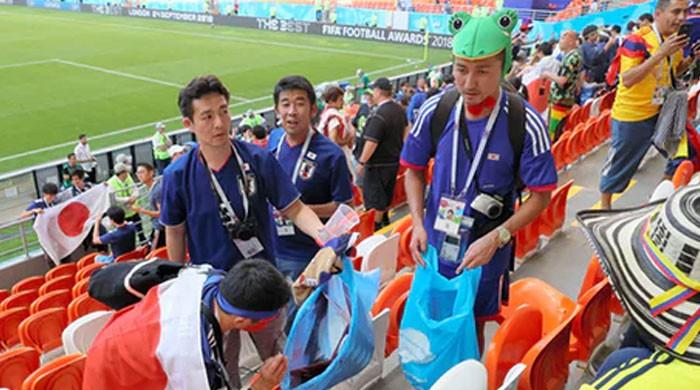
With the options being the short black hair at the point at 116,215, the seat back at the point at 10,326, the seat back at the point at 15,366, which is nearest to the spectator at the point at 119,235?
the short black hair at the point at 116,215

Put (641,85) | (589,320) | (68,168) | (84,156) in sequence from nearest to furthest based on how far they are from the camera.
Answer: (589,320)
(641,85)
(68,168)
(84,156)

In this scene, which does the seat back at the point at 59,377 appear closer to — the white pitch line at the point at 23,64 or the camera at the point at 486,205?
the camera at the point at 486,205

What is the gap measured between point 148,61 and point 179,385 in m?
25.2

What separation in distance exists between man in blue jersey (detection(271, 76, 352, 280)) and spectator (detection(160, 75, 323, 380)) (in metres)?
0.51

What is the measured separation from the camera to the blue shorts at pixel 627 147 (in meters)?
4.34

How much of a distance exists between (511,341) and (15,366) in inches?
105

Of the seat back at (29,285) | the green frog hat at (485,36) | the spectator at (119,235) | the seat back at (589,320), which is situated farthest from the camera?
the spectator at (119,235)

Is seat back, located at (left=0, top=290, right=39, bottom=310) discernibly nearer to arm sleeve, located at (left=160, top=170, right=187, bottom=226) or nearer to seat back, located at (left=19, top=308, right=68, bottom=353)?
seat back, located at (left=19, top=308, right=68, bottom=353)

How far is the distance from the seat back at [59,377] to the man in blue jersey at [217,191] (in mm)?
649

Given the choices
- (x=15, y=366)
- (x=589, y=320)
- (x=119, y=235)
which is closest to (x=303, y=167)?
(x=589, y=320)

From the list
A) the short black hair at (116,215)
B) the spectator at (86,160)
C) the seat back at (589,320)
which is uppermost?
the seat back at (589,320)

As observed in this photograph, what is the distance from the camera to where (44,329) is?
14.2 feet

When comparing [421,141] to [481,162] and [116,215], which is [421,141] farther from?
[116,215]

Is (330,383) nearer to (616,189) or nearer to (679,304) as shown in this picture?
(679,304)
